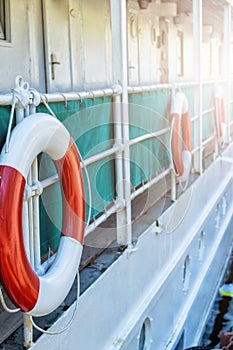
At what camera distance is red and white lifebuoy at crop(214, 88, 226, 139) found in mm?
7234

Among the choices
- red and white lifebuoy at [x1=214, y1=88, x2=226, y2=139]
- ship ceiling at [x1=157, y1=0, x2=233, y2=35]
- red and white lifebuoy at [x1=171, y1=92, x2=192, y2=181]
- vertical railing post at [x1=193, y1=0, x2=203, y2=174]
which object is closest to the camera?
red and white lifebuoy at [x1=171, y1=92, x2=192, y2=181]

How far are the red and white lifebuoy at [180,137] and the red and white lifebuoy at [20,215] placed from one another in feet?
7.47

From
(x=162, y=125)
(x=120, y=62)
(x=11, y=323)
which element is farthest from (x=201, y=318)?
(x=11, y=323)

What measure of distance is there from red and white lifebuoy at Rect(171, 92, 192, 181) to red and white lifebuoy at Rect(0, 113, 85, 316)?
2.28 metres

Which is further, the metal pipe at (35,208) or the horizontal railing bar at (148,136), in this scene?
the horizontal railing bar at (148,136)

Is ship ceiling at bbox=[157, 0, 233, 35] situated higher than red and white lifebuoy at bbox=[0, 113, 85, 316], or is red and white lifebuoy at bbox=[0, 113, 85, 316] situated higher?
ship ceiling at bbox=[157, 0, 233, 35]

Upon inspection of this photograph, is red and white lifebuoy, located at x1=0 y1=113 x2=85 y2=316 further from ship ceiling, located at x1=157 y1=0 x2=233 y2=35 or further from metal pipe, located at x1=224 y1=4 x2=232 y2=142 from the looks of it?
metal pipe, located at x1=224 y1=4 x2=232 y2=142

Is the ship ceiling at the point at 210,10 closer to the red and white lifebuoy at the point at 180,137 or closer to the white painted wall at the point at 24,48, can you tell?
the red and white lifebuoy at the point at 180,137

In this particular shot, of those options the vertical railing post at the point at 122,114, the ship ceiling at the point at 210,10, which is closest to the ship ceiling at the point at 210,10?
the ship ceiling at the point at 210,10

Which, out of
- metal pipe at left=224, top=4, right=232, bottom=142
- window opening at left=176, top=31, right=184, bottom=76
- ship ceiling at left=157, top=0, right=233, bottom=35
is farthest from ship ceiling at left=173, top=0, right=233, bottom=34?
window opening at left=176, top=31, right=184, bottom=76

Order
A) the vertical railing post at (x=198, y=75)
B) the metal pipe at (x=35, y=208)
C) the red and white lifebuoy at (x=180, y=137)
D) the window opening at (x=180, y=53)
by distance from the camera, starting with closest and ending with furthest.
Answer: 1. the metal pipe at (x=35, y=208)
2. the red and white lifebuoy at (x=180, y=137)
3. the vertical railing post at (x=198, y=75)
4. the window opening at (x=180, y=53)

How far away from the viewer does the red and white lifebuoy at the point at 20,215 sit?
186 centimetres

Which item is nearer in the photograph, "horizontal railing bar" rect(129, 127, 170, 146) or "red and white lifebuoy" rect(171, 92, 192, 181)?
"horizontal railing bar" rect(129, 127, 170, 146)

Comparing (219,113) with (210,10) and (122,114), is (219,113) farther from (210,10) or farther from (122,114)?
(122,114)
